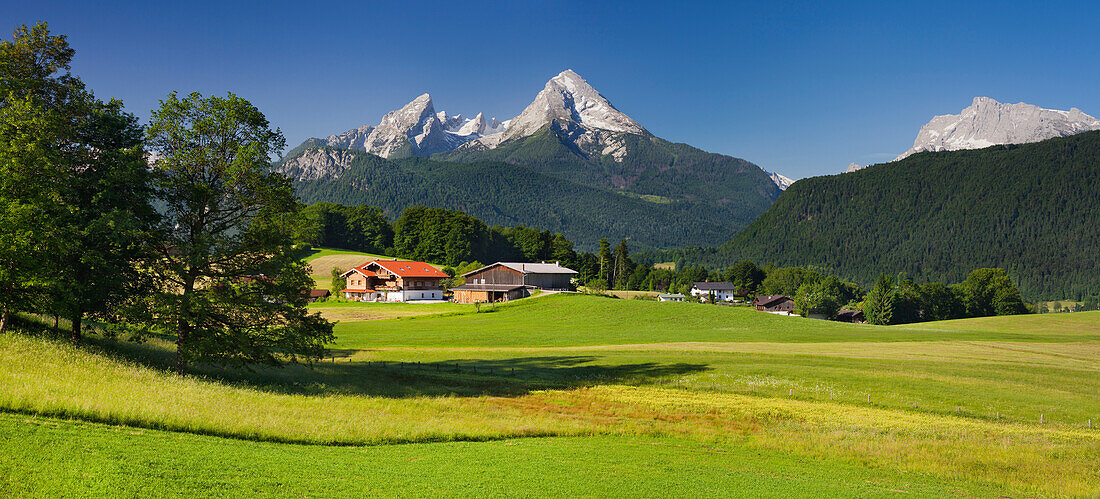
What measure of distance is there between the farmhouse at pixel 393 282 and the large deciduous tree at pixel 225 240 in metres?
90.6

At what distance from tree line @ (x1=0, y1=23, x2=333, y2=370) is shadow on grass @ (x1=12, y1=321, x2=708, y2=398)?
147cm

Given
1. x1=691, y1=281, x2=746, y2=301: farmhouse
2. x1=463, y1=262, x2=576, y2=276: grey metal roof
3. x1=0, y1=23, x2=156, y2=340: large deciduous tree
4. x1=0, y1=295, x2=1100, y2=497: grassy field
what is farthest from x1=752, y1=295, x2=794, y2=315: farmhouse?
x1=0, y1=23, x2=156, y2=340: large deciduous tree

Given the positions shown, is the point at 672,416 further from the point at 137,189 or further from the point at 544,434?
the point at 137,189

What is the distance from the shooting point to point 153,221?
90.7ft

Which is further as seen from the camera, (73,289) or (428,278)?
(428,278)

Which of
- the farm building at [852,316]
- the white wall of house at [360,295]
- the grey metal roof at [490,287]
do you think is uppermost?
the grey metal roof at [490,287]

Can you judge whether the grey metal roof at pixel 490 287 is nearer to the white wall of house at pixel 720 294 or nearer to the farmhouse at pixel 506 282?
the farmhouse at pixel 506 282

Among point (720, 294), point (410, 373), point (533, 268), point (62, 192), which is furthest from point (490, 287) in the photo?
point (62, 192)

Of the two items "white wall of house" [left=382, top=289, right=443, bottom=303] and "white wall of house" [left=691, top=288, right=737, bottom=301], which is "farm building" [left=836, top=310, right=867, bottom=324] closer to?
"white wall of house" [left=691, top=288, right=737, bottom=301]

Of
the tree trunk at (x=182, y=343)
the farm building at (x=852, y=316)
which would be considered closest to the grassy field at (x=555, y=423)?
the tree trunk at (x=182, y=343)

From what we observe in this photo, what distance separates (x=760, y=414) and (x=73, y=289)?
31.6 metres

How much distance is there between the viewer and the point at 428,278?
12119 centimetres

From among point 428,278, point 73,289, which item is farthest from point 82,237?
point 428,278

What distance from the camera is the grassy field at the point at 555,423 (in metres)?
13.6
